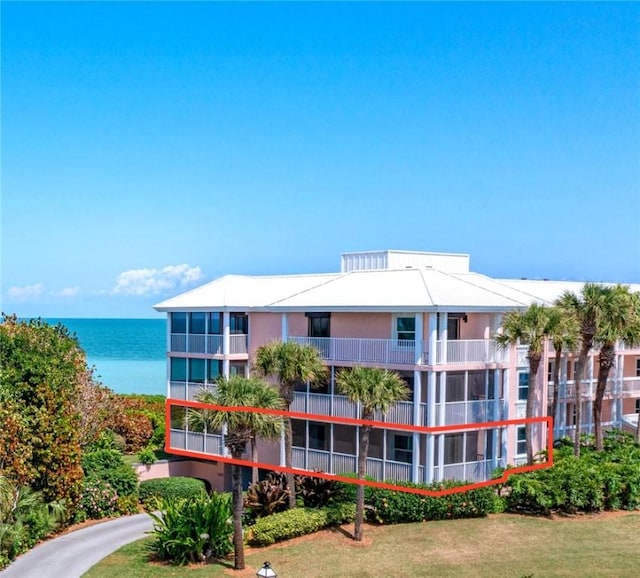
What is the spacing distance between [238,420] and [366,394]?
416 cm

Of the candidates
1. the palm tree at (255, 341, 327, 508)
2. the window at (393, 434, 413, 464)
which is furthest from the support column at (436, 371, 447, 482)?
the palm tree at (255, 341, 327, 508)

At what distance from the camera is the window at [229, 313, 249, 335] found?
3531 centimetres

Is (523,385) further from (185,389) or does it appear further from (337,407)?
(185,389)

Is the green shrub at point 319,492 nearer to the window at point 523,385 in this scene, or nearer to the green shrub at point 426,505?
the green shrub at point 426,505

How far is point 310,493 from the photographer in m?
29.2

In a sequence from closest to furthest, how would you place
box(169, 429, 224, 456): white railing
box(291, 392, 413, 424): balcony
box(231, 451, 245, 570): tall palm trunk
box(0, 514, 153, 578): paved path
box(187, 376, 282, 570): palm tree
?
1. box(187, 376, 282, 570): palm tree
2. box(231, 451, 245, 570): tall palm trunk
3. box(0, 514, 153, 578): paved path
4. box(291, 392, 413, 424): balcony
5. box(169, 429, 224, 456): white railing

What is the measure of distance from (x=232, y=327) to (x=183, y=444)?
5.28 m

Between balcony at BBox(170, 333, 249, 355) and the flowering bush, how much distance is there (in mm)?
6771

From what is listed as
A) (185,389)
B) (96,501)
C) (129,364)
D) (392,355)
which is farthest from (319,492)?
(129,364)

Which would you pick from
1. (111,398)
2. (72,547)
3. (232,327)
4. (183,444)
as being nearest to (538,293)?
(232,327)

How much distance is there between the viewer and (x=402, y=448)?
3067cm

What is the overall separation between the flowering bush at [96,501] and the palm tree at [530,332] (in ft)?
49.1

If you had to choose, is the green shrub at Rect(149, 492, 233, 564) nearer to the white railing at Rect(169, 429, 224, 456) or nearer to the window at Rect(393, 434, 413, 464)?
the window at Rect(393, 434, 413, 464)

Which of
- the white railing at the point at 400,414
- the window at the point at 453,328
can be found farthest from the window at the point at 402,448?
the window at the point at 453,328
